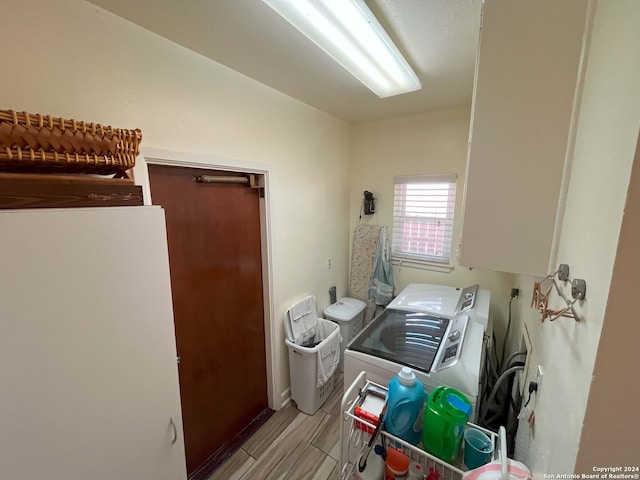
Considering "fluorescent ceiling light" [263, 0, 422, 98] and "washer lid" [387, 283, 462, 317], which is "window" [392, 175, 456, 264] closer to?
"washer lid" [387, 283, 462, 317]

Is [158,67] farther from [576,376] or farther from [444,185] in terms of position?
[444,185]

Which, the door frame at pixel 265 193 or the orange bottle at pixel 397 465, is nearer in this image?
the orange bottle at pixel 397 465

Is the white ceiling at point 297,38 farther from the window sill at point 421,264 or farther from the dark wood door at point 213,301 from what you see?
the window sill at point 421,264

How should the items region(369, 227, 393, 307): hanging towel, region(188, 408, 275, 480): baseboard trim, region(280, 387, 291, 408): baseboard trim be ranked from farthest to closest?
region(369, 227, 393, 307): hanging towel
region(280, 387, 291, 408): baseboard trim
region(188, 408, 275, 480): baseboard trim

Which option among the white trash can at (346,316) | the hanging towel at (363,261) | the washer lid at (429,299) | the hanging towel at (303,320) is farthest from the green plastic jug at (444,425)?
the hanging towel at (363,261)

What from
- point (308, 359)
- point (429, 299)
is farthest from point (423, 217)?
point (308, 359)

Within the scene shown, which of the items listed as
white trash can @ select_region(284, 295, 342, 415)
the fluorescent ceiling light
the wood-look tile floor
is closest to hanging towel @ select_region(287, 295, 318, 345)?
white trash can @ select_region(284, 295, 342, 415)

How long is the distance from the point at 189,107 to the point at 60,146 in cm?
77

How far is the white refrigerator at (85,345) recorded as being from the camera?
0.62 metres

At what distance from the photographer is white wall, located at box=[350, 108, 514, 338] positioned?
2.32m

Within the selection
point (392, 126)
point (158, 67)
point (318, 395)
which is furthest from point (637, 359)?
point (392, 126)

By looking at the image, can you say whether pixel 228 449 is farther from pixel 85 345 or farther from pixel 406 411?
pixel 85 345

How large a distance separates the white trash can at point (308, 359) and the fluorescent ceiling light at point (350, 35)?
180cm

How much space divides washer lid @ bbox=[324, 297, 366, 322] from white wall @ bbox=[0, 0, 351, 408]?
0.12m
